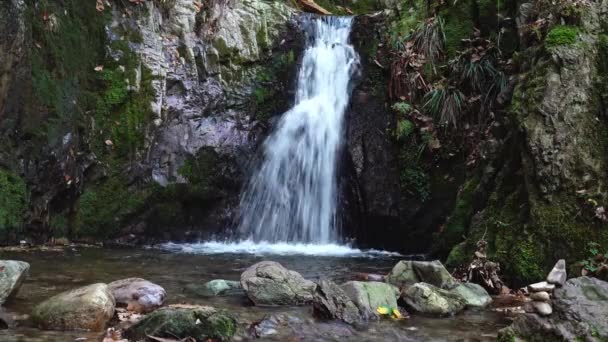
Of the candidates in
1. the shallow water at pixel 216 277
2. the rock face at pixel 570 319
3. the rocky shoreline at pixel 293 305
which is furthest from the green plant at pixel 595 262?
the rock face at pixel 570 319

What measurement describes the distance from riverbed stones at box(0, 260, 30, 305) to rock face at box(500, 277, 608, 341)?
359 cm

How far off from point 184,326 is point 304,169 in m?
6.17

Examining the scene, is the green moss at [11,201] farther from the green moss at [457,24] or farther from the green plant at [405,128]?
the green moss at [457,24]

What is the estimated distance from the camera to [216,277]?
605 cm

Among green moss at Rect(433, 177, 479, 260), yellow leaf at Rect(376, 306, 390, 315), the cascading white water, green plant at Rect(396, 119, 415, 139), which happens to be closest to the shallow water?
yellow leaf at Rect(376, 306, 390, 315)

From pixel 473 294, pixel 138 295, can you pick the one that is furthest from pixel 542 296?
pixel 138 295

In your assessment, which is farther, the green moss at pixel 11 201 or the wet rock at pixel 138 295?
the green moss at pixel 11 201

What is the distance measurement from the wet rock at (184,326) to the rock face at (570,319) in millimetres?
1765

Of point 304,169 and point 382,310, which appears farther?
point 304,169

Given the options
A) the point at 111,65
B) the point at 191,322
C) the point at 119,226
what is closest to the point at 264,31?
the point at 111,65

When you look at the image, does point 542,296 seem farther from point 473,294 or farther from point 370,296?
point 473,294

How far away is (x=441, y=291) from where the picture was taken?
480 centimetres

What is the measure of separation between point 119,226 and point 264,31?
15.0 ft

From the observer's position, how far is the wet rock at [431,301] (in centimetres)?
452
